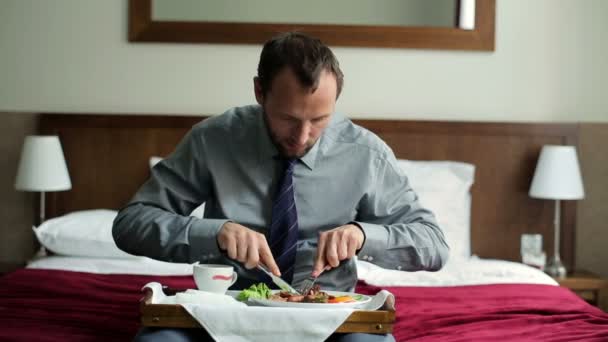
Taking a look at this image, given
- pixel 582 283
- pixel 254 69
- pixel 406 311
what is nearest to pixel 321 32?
pixel 254 69

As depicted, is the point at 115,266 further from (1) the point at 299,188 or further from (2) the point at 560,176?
(2) the point at 560,176

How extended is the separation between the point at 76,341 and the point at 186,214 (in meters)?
0.43

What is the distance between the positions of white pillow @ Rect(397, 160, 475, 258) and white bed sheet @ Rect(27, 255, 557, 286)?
308mm

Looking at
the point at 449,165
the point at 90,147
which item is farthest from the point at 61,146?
the point at 449,165

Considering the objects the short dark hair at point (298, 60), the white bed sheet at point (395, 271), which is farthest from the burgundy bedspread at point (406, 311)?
the short dark hair at point (298, 60)

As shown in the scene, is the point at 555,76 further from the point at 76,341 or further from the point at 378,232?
the point at 76,341

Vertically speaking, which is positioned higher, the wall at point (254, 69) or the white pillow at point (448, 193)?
the wall at point (254, 69)

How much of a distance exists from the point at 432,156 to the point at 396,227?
6.46ft

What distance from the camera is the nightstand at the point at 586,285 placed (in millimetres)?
3691

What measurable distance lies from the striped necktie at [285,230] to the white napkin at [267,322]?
0.45m

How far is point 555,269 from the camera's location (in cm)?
379

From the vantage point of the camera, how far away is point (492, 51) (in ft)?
13.4

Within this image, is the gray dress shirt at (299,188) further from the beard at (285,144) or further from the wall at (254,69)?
the wall at (254,69)

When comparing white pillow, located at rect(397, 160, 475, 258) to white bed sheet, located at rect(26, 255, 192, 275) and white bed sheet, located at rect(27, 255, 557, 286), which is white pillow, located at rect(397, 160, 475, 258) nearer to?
white bed sheet, located at rect(27, 255, 557, 286)
